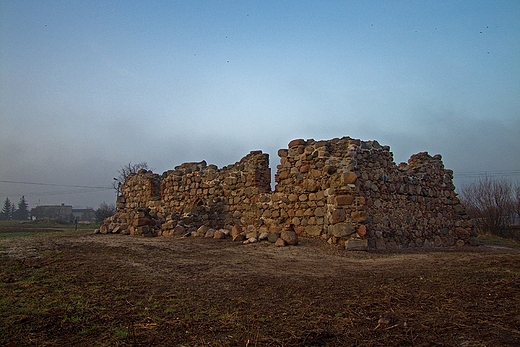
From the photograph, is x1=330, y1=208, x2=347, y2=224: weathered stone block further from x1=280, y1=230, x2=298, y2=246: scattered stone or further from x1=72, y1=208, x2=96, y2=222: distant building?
x1=72, y1=208, x2=96, y2=222: distant building

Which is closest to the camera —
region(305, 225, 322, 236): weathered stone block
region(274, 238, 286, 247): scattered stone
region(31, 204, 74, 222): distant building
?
region(274, 238, 286, 247): scattered stone

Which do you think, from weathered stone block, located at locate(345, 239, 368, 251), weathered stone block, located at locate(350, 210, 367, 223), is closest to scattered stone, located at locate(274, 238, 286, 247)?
weathered stone block, located at locate(345, 239, 368, 251)

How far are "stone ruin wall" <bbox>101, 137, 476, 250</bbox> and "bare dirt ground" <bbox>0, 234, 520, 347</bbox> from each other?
2257 mm

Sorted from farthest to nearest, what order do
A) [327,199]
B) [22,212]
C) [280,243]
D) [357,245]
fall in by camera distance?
[22,212] < [327,199] < [280,243] < [357,245]

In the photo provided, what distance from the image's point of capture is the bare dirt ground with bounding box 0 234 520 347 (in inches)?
132

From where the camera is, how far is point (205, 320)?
149 inches

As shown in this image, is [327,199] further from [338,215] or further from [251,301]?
[251,301]

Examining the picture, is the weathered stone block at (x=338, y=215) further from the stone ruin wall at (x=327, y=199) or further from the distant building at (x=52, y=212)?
the distant building at (x=52, y=212)

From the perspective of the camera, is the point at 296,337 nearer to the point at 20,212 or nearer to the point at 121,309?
the point at 121,309

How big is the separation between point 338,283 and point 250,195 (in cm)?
675

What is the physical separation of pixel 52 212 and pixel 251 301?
93358mm

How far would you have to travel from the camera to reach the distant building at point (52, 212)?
268ft

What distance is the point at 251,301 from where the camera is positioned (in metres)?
4.52

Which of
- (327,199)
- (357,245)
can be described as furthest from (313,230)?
(357,245)
